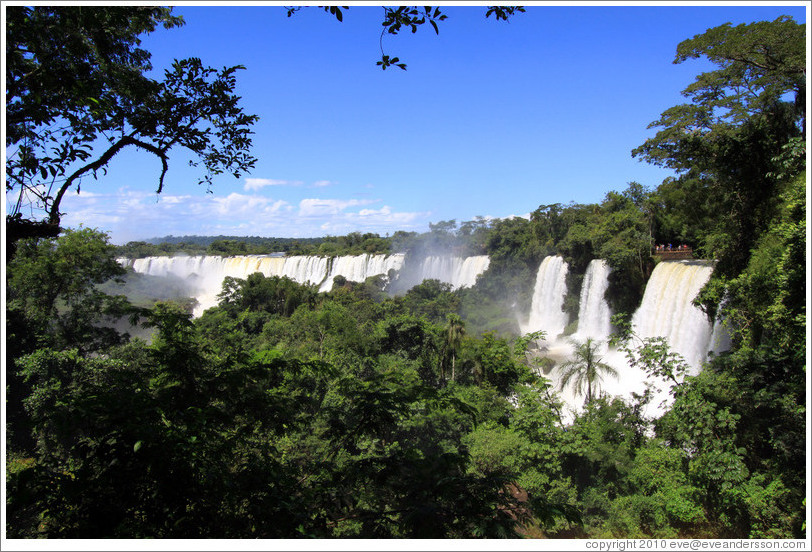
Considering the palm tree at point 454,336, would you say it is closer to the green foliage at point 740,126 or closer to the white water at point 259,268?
the green foliage at point 740,126

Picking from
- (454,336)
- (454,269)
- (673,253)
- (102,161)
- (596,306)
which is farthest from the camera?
(454,269)

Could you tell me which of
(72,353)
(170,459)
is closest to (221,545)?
(170,459)

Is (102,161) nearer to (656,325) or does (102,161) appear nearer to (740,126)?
(740,126)

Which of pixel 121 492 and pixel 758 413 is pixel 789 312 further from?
pixel 121 492

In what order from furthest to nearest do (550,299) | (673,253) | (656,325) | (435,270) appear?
(435,270) → (550,299) → (673,253) → (656,325)

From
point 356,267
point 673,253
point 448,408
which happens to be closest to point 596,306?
point 673,253

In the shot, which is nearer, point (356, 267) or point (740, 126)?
point (740, 126)

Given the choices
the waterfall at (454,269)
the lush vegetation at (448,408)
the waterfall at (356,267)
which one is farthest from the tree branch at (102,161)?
the waterfall at (356,267)
